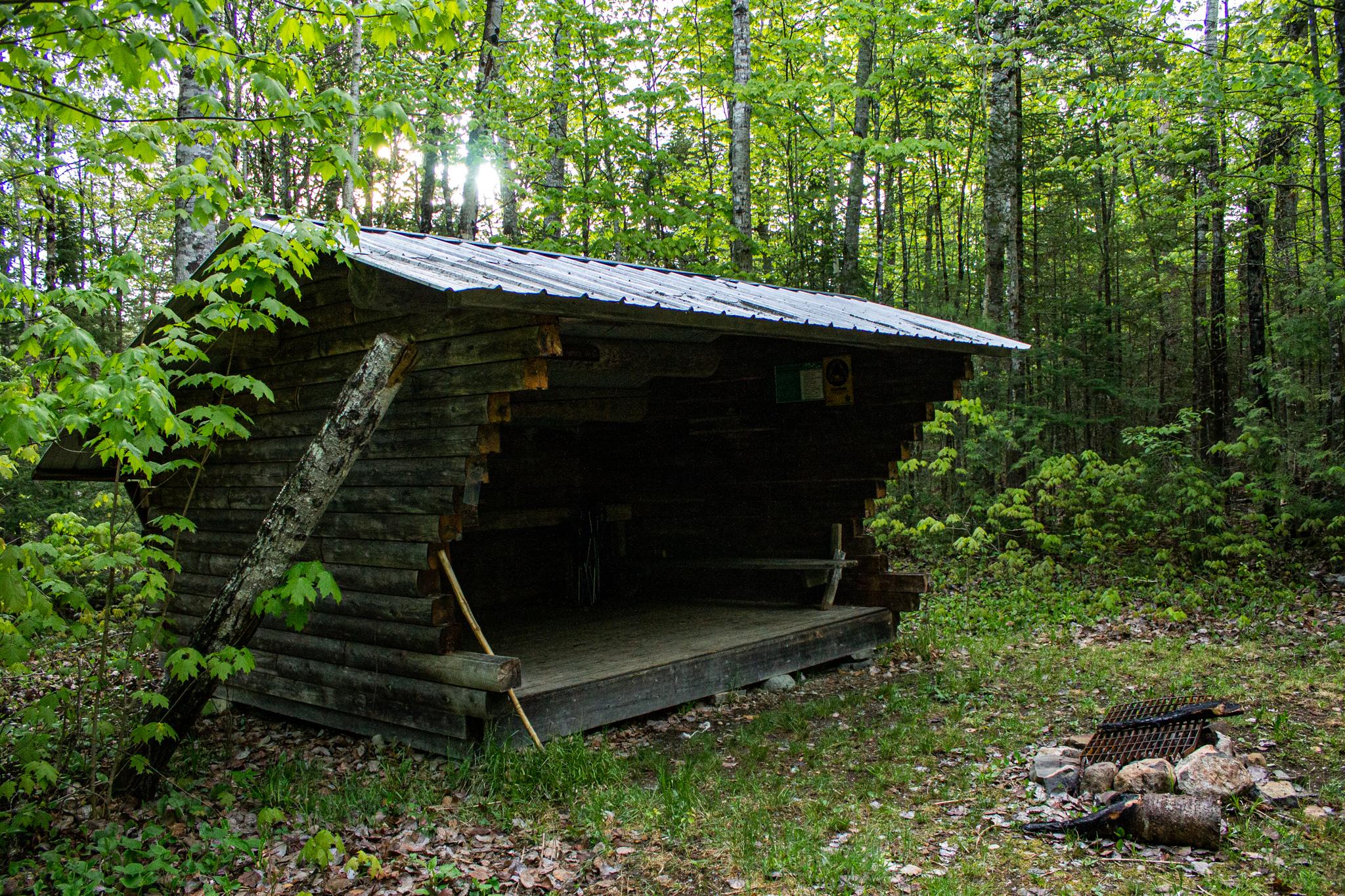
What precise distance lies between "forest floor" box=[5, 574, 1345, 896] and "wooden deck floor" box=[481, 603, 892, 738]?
0.23m

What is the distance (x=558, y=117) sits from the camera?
15070mm

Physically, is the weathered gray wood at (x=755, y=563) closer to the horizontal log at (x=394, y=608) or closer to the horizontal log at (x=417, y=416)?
the horizontal log at (x=394, y=608)

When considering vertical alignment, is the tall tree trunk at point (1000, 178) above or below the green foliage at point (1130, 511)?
above

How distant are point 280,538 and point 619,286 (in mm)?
2596

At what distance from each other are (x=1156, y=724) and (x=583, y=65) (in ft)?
43.1

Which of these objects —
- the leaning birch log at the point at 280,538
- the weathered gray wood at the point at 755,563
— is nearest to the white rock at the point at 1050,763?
the weathered gray wood at the point at 755,563

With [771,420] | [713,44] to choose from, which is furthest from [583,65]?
[771,420]

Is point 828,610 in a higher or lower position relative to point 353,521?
lower

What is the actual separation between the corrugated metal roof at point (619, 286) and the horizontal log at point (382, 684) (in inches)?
92.9

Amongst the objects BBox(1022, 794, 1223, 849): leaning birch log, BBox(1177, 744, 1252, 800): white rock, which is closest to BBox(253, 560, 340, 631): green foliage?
BBox(1022, 794, 1223, 849): leaning birch log

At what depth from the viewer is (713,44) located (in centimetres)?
1984

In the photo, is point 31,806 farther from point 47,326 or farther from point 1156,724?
point 1156,724

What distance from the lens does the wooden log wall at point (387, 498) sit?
16.9ft

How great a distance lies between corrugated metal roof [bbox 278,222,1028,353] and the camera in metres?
4.70
